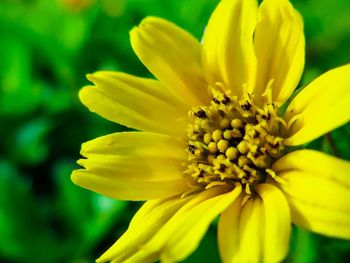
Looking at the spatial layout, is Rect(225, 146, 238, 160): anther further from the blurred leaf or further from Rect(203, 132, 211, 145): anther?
the blurred leaf

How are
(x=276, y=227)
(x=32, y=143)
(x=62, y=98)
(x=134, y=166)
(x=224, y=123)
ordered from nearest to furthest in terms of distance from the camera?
(x=276, y=227) → (x=134, y=166) → (x=224, y=123) → (x=32, y=143) → (x=62, y=98)

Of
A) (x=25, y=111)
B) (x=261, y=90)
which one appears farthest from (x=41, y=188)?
(x=261, y=90)

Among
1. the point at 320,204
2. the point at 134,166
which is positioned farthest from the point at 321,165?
the point at 134,166

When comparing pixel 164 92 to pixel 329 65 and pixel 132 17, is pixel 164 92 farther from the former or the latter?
pixel 132 17

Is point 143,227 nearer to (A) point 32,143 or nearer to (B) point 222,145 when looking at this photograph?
(B) point 222,145

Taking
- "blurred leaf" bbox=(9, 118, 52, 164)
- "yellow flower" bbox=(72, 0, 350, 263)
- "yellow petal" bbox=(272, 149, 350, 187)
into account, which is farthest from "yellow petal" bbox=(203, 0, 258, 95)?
"blurred leaf" bbox=(9, 118, 52, 164)

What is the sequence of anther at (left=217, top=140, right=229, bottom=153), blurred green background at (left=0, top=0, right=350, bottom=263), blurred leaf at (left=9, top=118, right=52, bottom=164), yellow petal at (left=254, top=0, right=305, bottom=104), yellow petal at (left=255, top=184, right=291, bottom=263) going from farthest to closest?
blurred leaf at (left=9, top=118, right=52, bottom=164) → blurred green background at (left=0, top=0, right=350, bottom=263) → anther at (left=217, top=140, right=229, bottom=153) → yellow petal at (left=254, top=0, right=305, bottom=104) → yellow petal at (left=255, top=184, right=291, bottom=263)

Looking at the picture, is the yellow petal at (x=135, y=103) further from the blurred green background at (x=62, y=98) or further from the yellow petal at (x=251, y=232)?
the blurred green background at (x=62, y=98)
